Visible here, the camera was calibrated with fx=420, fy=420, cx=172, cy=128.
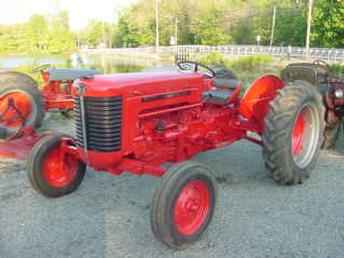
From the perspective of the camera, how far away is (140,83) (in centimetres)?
358

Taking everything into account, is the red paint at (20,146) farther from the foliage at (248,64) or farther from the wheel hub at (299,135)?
the foliage at (248,64)

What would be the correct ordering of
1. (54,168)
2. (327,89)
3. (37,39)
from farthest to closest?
1. (37,39)
2. (327,89)
3. (54,168)

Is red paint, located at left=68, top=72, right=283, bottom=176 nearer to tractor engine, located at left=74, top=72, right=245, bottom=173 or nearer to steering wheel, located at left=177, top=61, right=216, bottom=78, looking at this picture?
tractor engine, located at left=74, top=72, right=245, bottom=173

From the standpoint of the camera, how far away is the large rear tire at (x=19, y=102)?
20.3ft

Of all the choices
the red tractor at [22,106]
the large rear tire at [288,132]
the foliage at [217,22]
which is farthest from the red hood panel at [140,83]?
the foliage at [217,22]

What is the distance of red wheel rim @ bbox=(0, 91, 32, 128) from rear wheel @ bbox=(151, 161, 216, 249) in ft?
12.4

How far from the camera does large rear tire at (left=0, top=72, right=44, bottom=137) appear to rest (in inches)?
243

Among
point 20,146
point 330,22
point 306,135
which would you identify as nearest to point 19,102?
point 20,146

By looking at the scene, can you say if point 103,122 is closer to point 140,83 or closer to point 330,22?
point 140,83

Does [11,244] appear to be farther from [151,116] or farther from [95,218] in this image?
[151,116]

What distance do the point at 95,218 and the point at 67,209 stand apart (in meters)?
0.35

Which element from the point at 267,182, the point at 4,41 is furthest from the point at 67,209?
the point at 4,41

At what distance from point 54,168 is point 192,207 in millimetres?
1553

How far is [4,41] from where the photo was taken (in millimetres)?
17734
